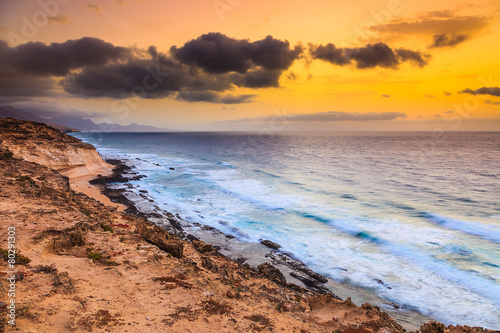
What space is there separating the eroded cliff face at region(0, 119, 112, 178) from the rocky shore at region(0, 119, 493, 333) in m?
19.9

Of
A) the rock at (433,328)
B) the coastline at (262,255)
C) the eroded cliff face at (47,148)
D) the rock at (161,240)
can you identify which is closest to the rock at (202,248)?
the coastline at (262,255)

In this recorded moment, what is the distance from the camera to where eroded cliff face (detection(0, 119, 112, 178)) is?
30984mm

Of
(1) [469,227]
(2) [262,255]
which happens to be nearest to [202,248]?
(2) [262,255]

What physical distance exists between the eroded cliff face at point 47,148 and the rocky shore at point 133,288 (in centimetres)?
1994

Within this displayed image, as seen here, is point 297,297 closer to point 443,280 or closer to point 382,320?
point 382,320

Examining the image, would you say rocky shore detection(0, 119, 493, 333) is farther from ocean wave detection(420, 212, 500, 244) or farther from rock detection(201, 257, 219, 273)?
ocean wave detection(420, 212, 500, 244)

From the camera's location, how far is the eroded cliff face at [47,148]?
31.0 m

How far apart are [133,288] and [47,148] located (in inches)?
1369

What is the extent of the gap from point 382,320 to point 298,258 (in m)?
8.51

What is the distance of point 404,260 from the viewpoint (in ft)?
57.9

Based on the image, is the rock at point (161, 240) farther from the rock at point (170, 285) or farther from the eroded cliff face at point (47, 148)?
the eroded cliff face at point (47, 148)

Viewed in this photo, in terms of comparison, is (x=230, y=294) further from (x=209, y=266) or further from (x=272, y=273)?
(x=272, y=273)

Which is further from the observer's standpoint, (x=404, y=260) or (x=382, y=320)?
(x=404, y=260)

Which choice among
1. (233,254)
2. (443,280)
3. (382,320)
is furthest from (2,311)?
(443,280)
